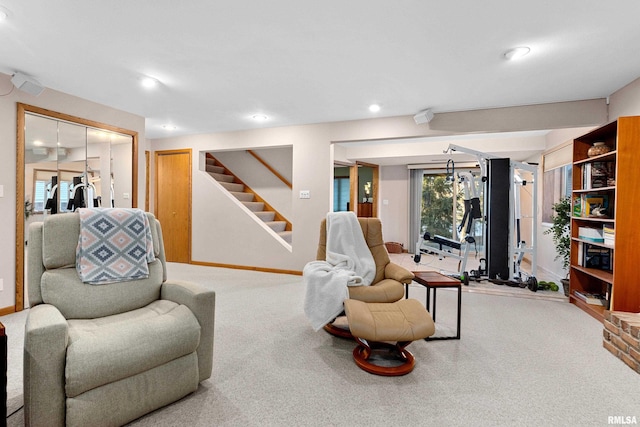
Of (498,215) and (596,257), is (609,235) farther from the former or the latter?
(498,215)

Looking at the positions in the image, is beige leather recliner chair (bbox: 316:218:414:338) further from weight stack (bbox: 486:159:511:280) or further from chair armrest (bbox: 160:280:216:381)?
weight stack (bbox: 486:159:511:280)

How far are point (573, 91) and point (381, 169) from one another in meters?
4.94

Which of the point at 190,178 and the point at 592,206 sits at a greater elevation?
the point at 190,178

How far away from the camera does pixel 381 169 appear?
8484mm

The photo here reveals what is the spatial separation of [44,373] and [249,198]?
5427 mm

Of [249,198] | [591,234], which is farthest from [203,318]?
[249,198]

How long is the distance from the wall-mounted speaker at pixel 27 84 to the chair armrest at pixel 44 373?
2975mm

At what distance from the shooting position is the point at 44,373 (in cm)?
148

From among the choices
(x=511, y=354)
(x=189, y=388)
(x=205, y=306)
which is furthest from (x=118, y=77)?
(x=511, y=354)

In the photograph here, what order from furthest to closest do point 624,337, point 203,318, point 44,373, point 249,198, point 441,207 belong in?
point 441,207 → point 249,198 → point 624,337 → point 203,318 → point 44,373

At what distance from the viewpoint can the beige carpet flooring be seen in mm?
1792

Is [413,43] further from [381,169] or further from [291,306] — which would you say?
→ [381,169]

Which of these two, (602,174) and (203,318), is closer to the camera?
(203,318)

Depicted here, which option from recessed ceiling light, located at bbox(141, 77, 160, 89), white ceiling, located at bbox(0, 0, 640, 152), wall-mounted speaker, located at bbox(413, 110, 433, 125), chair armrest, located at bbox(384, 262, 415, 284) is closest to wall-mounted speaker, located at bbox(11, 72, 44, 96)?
white ceiling, located at bbox(0, 0, 640, 152)
